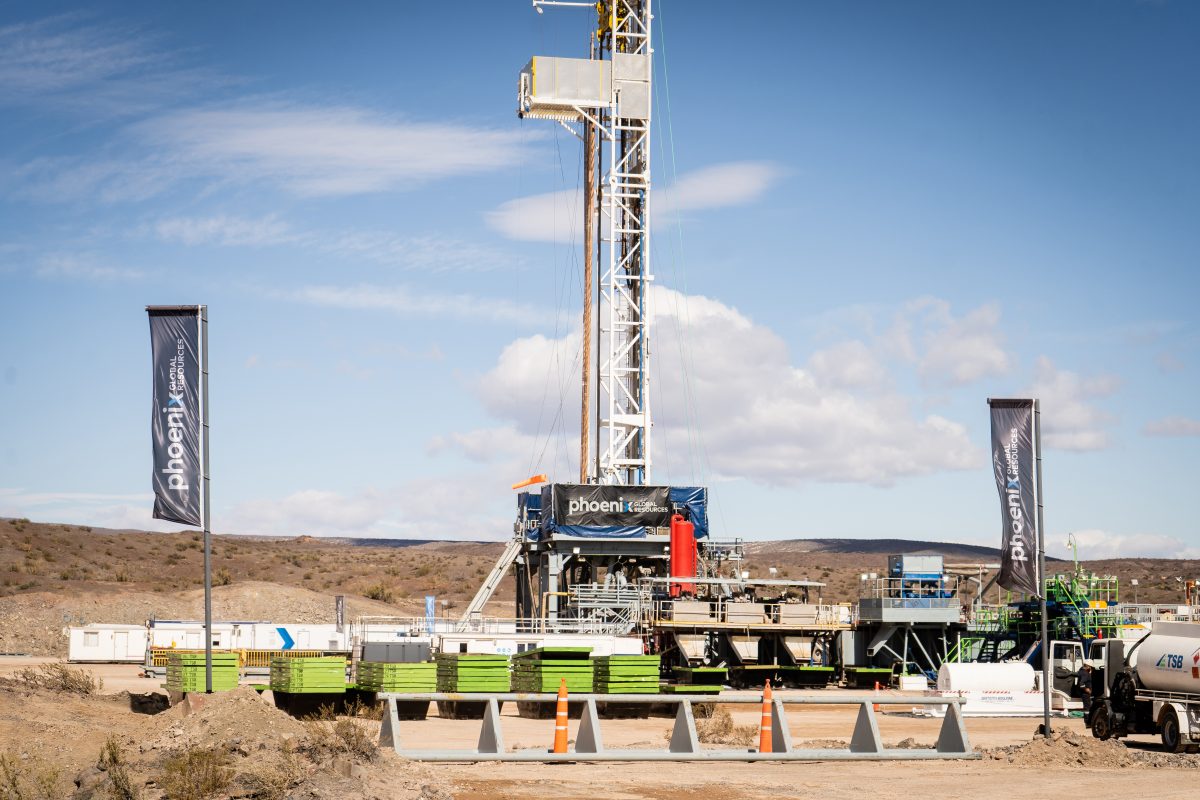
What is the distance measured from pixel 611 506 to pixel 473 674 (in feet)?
57.0

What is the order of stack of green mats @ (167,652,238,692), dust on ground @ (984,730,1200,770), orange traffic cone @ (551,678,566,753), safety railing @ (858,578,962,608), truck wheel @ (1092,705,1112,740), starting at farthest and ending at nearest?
Answer: safety railing @ (858,578,962,608)
stack of green mats @ (167,652,238,692)
truck wheel @ (1092,705,1112,740)
dust on ground @ (984,730,1200,770)
orange traffic cone @ (551,678,566,753)

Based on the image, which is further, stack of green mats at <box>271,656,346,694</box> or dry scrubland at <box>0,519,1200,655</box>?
dry scrubland at <box>0,519,1200,655</box>

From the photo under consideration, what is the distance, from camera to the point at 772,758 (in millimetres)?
22469

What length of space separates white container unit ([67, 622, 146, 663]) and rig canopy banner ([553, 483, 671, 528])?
47.4 ft

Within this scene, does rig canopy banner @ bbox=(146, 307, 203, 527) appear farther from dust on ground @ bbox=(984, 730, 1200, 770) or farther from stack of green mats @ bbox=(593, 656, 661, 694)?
dust on ground @ bbox=(984, 730, 1200, 770)

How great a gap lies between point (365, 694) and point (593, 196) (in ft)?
90.7

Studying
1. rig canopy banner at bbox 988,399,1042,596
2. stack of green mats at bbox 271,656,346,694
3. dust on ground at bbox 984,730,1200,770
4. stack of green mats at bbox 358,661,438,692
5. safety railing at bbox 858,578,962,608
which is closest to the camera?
dust on ground at bbox 984,730,1200,770

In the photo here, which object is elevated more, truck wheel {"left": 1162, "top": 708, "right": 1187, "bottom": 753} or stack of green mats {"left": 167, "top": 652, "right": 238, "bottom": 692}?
stack of green mats {"left": 167, "top": 652, "right": 238, "bottom": 692}

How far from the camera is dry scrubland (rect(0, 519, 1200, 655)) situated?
6538cm

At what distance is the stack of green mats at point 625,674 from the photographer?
31.6 meters

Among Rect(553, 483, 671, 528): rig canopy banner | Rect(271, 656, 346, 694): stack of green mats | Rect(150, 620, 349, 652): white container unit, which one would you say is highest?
Rect(553, 483, 671, 528): rig canopy banner

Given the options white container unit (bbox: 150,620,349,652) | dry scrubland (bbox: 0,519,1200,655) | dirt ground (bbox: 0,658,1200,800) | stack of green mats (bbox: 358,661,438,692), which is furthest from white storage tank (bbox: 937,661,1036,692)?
dry scrubland (bbox: 0,519,1200,655)

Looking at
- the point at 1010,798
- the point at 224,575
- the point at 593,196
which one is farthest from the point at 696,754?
the point at 224,575

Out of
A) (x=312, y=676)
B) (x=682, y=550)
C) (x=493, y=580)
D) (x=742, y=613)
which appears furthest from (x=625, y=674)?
(x=493, y=580)
